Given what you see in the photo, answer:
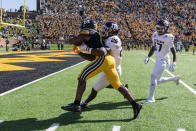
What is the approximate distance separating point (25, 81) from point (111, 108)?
4038mm

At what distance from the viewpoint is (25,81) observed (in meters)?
8.12

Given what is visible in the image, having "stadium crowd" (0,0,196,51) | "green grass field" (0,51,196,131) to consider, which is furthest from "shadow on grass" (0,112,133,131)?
"stadium crowd" (0,0,196,51)

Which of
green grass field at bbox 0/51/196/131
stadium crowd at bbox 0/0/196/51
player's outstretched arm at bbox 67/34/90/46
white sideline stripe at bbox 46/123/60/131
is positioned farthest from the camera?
stadium crowd at bbox 0/0/196/51

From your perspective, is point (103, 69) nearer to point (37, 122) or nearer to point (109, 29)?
point (109, 29)

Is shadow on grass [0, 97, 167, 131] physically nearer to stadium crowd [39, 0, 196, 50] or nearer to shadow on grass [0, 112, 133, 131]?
shadow on grass [0, 112, 133, 131]

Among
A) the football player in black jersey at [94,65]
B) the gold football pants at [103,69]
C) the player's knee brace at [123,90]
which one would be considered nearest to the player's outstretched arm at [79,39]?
the football player in black jersey at [94,65]

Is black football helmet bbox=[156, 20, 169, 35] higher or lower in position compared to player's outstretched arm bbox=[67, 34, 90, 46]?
higher

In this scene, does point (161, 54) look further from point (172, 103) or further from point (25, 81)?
point (25, 81)

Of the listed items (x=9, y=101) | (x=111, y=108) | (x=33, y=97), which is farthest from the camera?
(x=33, y=97)

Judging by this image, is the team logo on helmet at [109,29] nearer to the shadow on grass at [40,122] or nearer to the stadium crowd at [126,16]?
the shadow on grass at [40,122]

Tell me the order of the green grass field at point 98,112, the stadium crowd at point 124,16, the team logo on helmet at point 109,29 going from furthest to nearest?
the stadium crowd at point 124,16, the team logo on helmet at point 109,29, the green grass field at point 98,112

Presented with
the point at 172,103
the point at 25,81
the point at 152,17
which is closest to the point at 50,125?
the point at 172,103

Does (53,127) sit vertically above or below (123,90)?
below

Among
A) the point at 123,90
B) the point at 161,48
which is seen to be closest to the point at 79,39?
the point at 123,90
